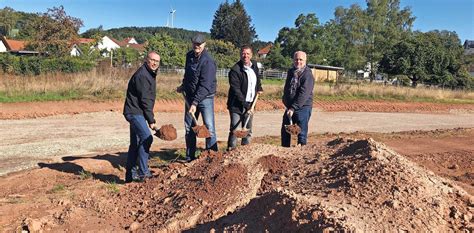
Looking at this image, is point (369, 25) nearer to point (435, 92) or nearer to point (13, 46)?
point (435, 92)

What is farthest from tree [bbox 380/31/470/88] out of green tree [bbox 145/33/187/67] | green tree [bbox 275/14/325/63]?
green tree [bbox 145/33/187/67]

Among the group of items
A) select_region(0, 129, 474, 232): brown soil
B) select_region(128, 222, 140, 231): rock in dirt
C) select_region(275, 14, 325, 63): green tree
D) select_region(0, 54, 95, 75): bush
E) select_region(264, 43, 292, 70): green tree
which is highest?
select_region(275, 14, 325, 63): green tree

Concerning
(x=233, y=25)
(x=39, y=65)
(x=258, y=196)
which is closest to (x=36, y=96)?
(x=39, y=65)

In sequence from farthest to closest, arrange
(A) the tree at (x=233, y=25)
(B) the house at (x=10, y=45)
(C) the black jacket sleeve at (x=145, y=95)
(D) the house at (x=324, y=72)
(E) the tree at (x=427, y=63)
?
1. (A) the tree at (x=233, y=25)
2. (B) the house at (x=10, y=45)
3. (D) the house at (x=324, y=72)
4. (E) the tree at (x=427, y=63)
5. (C) the black jacket sleeve at (x=145, y=95)

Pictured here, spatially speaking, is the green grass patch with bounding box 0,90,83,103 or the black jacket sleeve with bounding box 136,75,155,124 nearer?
the black jacket sleeve with bounding box 136,75,155,124

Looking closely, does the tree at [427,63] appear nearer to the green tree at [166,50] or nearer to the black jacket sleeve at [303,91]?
the green tree at [166,50]

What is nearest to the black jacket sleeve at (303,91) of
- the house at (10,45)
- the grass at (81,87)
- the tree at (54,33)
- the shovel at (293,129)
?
the shovel at (293,129)

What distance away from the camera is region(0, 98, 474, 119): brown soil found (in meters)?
14.7

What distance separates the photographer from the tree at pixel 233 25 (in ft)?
226

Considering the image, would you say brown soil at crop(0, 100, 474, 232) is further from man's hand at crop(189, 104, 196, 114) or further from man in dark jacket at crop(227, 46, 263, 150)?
man in dark jacket at crop(227, 46, 263, 150)

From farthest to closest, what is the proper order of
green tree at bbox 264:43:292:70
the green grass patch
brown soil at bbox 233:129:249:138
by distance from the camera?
green tree at bbox 264:43:292:70
the green grass patch
brown soil at bbox 233:129:249:138

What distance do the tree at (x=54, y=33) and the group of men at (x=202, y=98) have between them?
28.4 metres

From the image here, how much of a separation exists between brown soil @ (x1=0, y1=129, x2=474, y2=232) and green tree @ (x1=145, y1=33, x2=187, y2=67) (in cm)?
3938

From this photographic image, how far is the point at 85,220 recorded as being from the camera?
4930 mm
